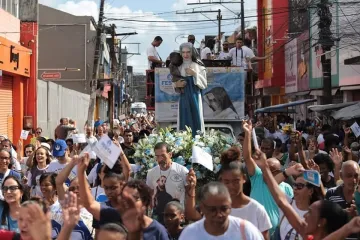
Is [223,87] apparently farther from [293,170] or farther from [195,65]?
[293,170]

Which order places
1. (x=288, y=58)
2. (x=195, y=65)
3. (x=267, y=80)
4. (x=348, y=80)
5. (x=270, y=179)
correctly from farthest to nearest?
(x=267, y=80)
(x=288, y=58)
(x=348, y=80)
(x=195, y=65)
(x=270, y=179)

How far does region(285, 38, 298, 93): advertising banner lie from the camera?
4247 cm

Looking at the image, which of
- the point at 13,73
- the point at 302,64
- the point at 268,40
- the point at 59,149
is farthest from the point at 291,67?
the point at 59,149

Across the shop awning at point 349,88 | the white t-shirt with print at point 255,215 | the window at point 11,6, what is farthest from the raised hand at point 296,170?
the shop awning at point 349,88

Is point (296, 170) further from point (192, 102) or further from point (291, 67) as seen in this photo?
point (291, 67)

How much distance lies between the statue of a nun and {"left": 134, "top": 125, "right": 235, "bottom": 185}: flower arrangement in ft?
3.61

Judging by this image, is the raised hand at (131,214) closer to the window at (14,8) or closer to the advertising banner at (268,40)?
the window at (14,8)

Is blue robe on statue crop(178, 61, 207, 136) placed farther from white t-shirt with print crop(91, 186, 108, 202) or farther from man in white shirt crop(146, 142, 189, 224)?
white t-shirt with print crop(91, 186, 108, 202)

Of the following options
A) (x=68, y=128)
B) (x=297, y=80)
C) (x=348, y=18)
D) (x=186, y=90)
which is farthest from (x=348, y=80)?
(x=186, y=90)

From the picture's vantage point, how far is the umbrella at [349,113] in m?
20.3

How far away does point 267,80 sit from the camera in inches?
1962

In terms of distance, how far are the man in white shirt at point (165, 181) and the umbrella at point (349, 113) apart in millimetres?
12977

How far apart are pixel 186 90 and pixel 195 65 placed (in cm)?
43

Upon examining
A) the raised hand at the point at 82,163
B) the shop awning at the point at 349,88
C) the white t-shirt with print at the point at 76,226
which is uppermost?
the shop awning at the point at 349,88
